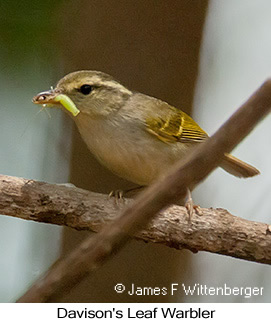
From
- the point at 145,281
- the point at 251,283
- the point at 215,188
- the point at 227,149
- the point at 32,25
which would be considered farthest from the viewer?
the point at 215,188

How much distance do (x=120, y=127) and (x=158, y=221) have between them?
0.43 meters

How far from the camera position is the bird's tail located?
2.16 m

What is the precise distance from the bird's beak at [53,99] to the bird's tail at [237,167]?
69 cm

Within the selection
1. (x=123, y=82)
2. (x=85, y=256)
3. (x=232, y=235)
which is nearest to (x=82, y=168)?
(x=123, y=82)

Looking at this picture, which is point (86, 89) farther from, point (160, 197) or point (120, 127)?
point (160, 197)

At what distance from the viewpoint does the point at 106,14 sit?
221 cm

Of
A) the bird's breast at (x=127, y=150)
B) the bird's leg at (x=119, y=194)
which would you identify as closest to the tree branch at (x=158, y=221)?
the bird's leg at (x=119, y=194)

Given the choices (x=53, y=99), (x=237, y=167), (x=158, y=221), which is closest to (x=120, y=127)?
(x=53, y=99)

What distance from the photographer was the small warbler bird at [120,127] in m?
1.94

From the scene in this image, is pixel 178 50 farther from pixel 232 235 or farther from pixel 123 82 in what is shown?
pixel 232 235

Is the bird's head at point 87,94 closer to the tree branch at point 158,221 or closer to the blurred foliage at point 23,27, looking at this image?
the blurred foliage at point 23,27

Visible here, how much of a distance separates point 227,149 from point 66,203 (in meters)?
1.12

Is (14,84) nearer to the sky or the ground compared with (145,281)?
nearer to the sky

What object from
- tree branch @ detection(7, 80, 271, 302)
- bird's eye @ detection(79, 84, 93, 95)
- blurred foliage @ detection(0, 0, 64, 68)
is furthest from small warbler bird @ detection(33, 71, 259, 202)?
tree branch @ detection(7, 80, 271, 302)
